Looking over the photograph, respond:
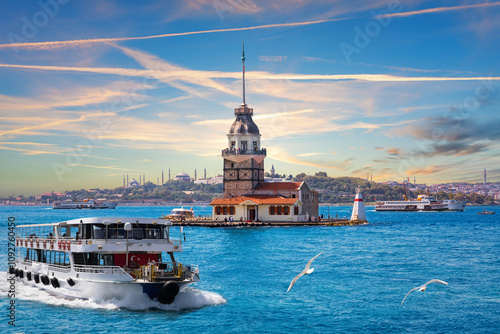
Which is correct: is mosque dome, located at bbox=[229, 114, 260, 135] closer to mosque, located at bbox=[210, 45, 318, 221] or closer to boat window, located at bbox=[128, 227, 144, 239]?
mosque, located at bbox=[210, 45, 318, 221]

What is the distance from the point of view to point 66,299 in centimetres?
2927

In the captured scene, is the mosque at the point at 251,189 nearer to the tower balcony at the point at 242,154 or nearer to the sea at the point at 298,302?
the tower balcony at the point at 242,154

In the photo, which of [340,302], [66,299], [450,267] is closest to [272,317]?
[340,302]

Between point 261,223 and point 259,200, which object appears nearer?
point 261,223

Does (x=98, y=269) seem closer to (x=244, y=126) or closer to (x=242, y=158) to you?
(x=242, y=158)

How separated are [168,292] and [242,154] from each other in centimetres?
7664

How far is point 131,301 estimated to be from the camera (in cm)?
2731

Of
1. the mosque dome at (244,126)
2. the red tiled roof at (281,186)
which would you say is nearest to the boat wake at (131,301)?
the red tiled roof at (281,186)

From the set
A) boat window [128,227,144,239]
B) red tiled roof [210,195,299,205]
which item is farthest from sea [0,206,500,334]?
red tiled roof [210,195,299,205]

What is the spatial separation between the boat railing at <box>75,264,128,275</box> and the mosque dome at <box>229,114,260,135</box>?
77760mm

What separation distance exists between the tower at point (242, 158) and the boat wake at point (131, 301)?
234ft

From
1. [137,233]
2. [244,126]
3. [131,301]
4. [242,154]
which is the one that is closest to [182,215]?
[242,154]

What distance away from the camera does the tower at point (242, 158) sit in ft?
338

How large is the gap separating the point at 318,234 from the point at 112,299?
53807mm
